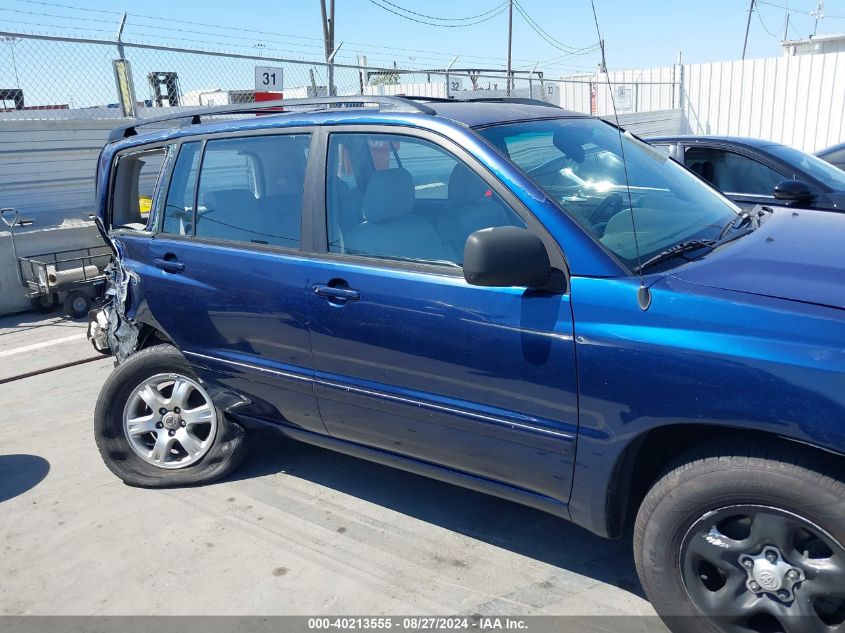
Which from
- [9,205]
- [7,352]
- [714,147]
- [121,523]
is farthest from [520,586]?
[9,205]

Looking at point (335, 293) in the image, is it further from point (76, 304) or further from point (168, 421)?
point (76, 304)

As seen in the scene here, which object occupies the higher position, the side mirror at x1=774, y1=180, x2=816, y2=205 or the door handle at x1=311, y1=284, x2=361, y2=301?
the side mirror at x1=774, y1=180, x2=816, y2=205

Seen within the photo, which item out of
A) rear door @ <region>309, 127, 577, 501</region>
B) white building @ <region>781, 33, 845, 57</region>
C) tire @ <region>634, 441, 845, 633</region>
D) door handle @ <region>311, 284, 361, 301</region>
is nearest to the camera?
tire @ <region>634, 441, 845, 633</region>

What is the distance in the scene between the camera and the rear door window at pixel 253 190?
10.9 feet

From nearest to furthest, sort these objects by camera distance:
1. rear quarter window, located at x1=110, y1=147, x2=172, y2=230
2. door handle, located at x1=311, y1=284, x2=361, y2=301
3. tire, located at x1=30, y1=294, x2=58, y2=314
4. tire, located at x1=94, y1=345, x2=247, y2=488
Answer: door handle, located at x1=311, y1=284, x2=361, y2=301 → tire, located at x1=94, y1=345, x2=247, y2=488 → rear quarter window, located at x1=110, y1=147, x2=172, y2=230 → tire, located at x1=30, y1=294, x2=58, y2=314

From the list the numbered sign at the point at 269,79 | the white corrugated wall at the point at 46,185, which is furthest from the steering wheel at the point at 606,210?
the numbered sign at the point at 269,79

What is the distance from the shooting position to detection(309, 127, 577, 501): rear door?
2.59 m

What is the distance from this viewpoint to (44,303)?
310 inches

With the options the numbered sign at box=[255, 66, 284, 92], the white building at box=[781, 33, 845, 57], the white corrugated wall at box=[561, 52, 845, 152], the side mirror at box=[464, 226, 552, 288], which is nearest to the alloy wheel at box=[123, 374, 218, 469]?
the side mirror at box=[464, 226, 552, 288]

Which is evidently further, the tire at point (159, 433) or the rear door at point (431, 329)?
the tire at point (159, 433)

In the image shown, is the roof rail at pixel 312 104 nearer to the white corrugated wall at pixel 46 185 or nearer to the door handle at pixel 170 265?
the door handle at pixel 170 265

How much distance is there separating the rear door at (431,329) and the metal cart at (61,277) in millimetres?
5069

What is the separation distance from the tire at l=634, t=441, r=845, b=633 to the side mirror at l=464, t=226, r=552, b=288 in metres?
0.78

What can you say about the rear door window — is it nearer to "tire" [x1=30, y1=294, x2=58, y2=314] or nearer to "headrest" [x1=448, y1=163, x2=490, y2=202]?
"headrest" [x1=448, y1=163, x2=490, y2=202]
